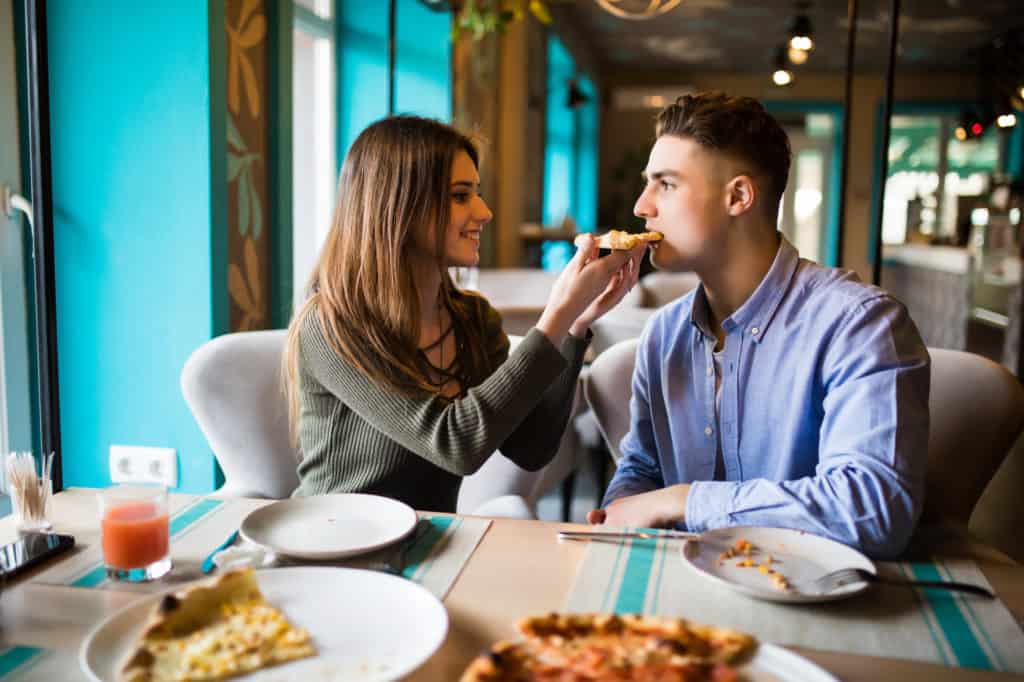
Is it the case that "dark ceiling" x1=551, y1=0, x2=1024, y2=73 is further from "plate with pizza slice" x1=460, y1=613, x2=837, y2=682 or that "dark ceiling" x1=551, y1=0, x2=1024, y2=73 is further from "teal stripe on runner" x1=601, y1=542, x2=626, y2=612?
"plate with pizza slice" x1=460, y1=613, x2=837, y2=682

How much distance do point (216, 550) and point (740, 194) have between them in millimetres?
1015

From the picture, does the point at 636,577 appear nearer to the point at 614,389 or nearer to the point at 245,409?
the point at 614,389

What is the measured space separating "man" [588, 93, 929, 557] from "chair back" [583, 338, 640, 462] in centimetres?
8

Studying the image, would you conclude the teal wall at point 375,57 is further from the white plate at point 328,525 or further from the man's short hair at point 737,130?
the white plate at point 328,525

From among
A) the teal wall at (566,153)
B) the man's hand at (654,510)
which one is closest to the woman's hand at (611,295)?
the man's hand at (654,510)

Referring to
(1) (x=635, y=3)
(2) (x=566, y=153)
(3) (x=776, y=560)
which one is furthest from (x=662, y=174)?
(2) (x=566, y=153)

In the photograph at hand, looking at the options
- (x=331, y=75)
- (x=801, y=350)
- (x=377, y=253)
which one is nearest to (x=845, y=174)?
(x=801, y=350)

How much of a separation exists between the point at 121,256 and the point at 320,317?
125 centimetres

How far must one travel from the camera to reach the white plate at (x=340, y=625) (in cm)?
77

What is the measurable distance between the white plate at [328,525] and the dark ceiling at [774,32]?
19.6 feet

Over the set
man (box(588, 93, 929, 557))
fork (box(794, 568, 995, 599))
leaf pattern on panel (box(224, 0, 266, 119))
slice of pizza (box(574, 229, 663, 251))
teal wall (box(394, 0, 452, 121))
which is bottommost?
fork (box(794, 568, 995, 599))

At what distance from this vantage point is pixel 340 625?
2.82 feet

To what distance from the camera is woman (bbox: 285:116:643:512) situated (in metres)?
1.38

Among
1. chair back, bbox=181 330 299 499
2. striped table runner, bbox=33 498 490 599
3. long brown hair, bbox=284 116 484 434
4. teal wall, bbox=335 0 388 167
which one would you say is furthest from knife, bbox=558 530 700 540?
teal wall, bbox=335 0 388 167
